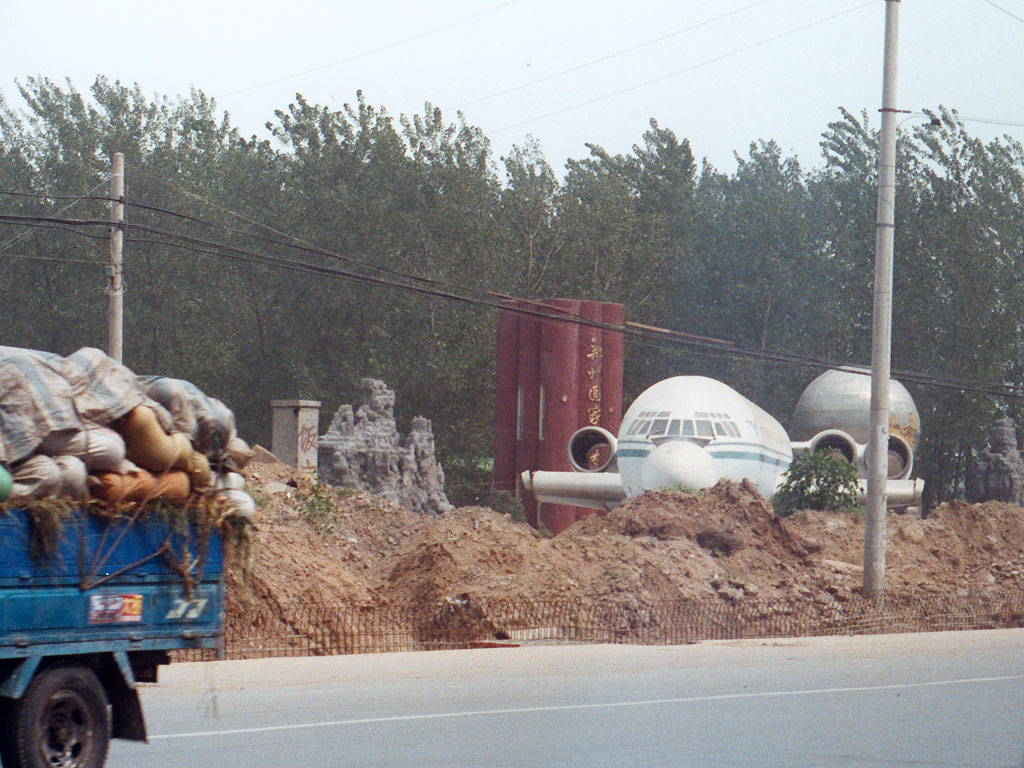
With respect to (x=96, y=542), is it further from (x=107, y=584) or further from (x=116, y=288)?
(x=116, y=288)

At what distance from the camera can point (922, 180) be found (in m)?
58.2

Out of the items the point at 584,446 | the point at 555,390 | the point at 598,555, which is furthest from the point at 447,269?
the point at 598,555

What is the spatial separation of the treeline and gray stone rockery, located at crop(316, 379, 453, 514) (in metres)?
18.6

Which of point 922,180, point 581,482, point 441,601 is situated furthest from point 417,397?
point 441,601

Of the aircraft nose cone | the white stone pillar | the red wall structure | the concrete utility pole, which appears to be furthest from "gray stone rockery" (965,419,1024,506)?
the white stone pillar

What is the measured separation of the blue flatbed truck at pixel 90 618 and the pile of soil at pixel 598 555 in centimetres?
813

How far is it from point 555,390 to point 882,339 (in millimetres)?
22610

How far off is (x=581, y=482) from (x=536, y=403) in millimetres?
8723

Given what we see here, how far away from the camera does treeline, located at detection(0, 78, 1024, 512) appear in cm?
5422

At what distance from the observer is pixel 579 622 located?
19328 millimetres

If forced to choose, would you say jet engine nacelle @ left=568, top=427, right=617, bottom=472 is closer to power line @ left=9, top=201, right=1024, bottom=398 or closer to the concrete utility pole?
power line @ left=9, top=201, right=1024, bottom=398

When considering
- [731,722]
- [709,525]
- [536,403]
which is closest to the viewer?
[731,722]

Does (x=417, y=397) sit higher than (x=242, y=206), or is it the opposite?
(x=242, y=206)

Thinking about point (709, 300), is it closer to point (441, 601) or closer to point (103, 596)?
point (441, 601)
